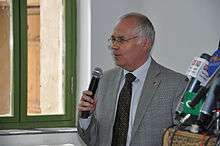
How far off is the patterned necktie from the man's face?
0.25ft

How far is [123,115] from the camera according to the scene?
1.78 m

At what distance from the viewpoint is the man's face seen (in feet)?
5.82

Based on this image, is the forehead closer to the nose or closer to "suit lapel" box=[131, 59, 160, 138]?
the nose

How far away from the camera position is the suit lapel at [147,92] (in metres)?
1.72

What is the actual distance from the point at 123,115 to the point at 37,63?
110 centimetres

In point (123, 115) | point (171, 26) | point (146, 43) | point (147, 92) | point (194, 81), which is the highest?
point (171, 26)

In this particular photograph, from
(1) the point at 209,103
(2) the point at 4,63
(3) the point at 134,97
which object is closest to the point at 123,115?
(3) the point at 134,97

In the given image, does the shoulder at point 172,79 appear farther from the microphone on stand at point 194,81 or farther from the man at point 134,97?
the microphone on stand at point 194,81

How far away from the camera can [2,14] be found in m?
2.64

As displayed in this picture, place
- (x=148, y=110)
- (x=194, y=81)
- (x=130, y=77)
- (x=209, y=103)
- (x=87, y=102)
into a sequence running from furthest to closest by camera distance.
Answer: (x=130, y=77) → (x=148, y=110) → (x=87, y=102) → (x=194, y=81) → (x=209, y=103)

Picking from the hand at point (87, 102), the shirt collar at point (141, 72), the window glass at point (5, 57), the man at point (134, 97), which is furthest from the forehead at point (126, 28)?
the window glass at point (5, 57)

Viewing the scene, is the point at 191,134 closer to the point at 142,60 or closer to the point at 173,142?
the point at 173,142

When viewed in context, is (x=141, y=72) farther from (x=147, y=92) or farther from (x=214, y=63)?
(x=214, y=63)

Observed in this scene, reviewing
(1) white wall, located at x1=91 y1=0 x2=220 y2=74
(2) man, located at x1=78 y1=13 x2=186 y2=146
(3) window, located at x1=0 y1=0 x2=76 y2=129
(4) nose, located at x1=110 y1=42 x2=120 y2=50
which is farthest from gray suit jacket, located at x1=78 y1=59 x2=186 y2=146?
(3) window, located at x1=0 y1=0 x2=76 y2=129
